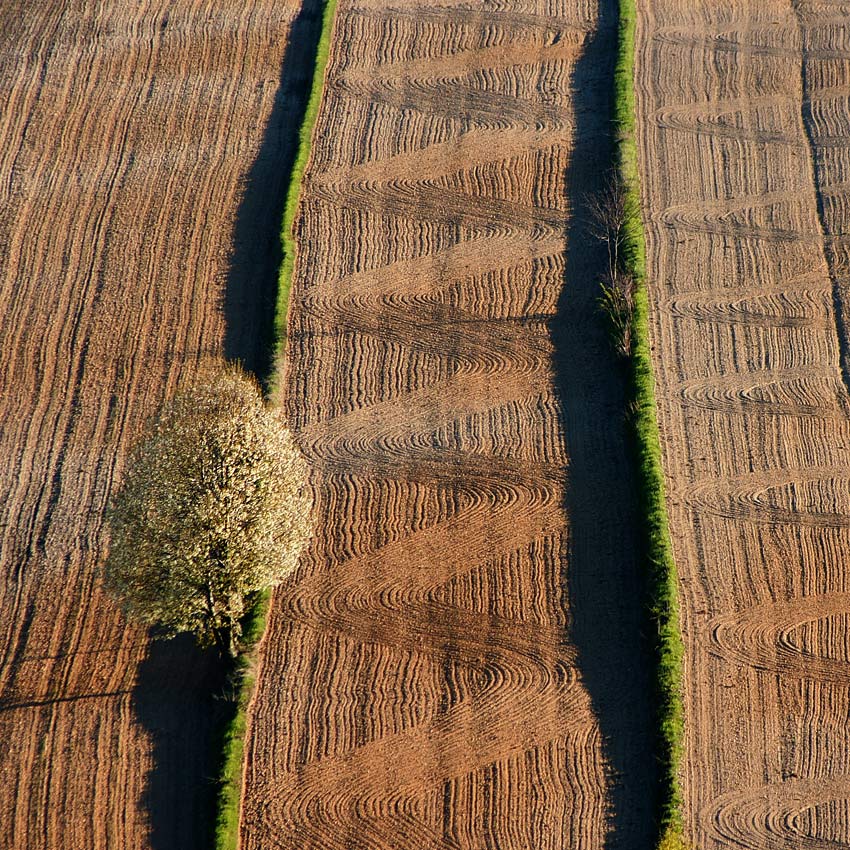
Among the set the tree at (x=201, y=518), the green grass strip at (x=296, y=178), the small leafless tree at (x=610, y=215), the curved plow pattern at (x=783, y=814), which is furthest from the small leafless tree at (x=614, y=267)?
the curved plow pattern at (x=783, y=814)

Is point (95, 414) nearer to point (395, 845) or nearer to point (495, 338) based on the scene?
point (495, 338)

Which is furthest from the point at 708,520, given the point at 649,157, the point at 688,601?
the point at 649,157

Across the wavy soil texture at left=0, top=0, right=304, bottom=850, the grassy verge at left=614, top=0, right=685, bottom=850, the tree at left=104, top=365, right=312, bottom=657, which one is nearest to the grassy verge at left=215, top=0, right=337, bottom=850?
the wavy soil texture at left=0, top=0, right=304, bottom=850

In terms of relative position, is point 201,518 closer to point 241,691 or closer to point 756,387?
point 241,691

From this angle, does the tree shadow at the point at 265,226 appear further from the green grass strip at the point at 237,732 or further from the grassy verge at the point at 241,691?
the green grass strip at the point at 237,732

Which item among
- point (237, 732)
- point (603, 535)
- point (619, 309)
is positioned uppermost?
point (619, 309)

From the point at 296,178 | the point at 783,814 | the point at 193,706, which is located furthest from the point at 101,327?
the point at 783,814
